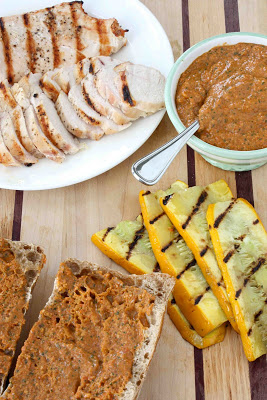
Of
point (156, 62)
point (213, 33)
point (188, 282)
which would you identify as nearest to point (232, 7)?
point (213, 33)

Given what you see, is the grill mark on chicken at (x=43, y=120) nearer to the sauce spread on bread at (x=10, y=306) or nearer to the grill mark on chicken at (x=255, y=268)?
the sauce spread on bread at (x=10, y=306)

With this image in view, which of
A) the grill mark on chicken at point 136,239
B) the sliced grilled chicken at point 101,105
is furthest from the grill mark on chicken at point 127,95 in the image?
the grill mark on chicken at point 136,239

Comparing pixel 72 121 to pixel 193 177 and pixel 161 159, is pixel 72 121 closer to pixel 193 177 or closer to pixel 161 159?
pixel 161 159

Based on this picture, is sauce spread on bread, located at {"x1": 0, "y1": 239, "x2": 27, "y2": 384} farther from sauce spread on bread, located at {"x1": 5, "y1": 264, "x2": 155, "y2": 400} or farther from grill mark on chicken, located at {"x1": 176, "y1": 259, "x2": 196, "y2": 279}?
grill mark on chicken, located at {"x1": 176, "y1": 259, "x2": 196, "y2": 279}

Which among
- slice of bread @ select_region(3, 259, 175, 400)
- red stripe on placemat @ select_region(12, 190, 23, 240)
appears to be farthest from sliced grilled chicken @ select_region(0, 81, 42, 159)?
slice of bread @ select_region(3, 259, 175, 400)

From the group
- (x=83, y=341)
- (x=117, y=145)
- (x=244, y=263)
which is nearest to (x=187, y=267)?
(x=244, y=263)
